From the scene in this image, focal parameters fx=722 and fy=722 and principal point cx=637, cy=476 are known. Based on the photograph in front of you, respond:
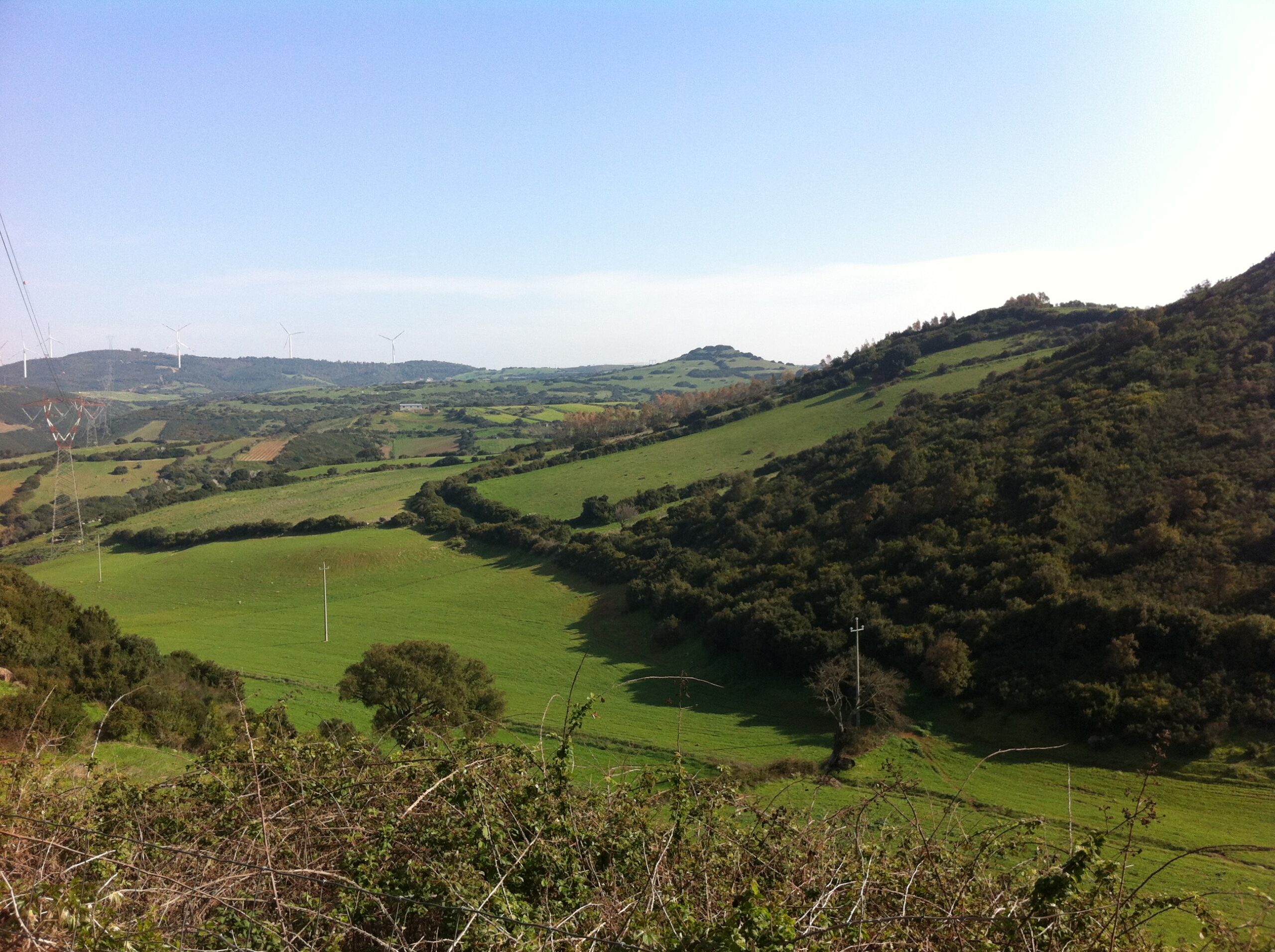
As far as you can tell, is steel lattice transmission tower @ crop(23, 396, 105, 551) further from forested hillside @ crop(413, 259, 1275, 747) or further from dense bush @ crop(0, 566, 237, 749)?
forested hillside @ crop(413, 259, 1275, 747)

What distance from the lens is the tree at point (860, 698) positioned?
24859mm

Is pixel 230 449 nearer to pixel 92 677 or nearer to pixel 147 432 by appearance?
pixel 147 432

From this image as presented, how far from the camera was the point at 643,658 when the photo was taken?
38500 millimetres

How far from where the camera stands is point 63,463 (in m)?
101

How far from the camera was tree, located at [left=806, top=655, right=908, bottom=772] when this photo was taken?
24859 millimetres

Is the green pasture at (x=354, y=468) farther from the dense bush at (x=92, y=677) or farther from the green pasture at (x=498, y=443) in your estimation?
the dense bush at (x=92, y=677)

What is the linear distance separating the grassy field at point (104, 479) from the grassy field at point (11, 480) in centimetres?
173

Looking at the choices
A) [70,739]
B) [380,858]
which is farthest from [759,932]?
[70,739]

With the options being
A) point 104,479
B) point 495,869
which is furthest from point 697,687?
point 104,479

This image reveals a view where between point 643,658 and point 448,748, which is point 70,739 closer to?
point 448,748

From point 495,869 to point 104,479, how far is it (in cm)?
11854

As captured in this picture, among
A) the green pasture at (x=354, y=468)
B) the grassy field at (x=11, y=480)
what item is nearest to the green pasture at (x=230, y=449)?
the green pasture at (x=354, y=468)

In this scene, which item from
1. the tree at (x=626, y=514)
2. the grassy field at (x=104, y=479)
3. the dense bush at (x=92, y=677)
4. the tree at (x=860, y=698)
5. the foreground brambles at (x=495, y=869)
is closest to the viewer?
the foreground brambles at (x=495, y=869)

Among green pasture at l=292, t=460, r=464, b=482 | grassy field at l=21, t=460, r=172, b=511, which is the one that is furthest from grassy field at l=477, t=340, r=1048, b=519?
grassy field at l=21, t=460, r=172, b=511
